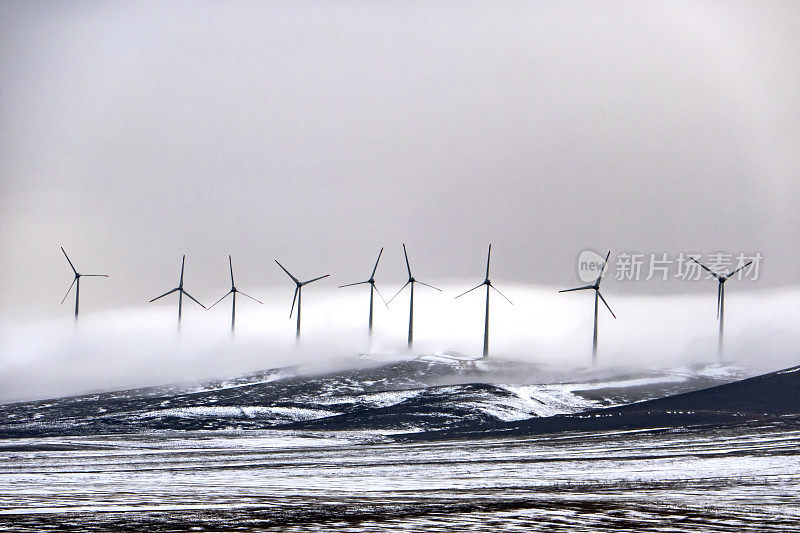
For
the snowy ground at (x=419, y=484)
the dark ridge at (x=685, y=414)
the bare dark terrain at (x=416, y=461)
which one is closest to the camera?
the snowy ground at (x=419, y=484)

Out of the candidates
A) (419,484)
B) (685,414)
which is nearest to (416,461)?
(419,484)

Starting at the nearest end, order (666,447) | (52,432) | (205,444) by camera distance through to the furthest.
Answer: (666,447) → (205,444) → (52,432)

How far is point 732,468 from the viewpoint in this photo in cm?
6328

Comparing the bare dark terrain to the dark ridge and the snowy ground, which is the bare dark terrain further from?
the dark ridge

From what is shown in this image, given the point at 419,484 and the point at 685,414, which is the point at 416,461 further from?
the point at 685,414

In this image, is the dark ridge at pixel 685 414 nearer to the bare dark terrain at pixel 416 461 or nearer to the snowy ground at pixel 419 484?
the bare dark terrain at pixel 416 461

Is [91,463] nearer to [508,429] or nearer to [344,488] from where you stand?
[344,488]

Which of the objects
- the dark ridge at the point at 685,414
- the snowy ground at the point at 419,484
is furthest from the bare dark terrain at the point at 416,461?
the dark ridge at the point at 685,414

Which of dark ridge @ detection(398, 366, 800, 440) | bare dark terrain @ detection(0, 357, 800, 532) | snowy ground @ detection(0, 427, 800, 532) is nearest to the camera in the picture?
snowy ground @ detection(0, 427, 800, 532)

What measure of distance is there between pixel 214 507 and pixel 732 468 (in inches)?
1428

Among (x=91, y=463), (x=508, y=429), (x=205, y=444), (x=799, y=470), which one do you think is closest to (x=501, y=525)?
(x=799, y=470)

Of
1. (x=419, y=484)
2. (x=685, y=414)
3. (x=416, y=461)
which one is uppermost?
(x=419, y=484)

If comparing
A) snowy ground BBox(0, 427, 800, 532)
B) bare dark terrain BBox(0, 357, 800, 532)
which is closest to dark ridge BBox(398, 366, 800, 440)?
bare dark terrain BBox(0, 357, 800, 532)

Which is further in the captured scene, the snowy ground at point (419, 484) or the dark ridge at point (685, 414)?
the dark ridge at point (685, 414)
